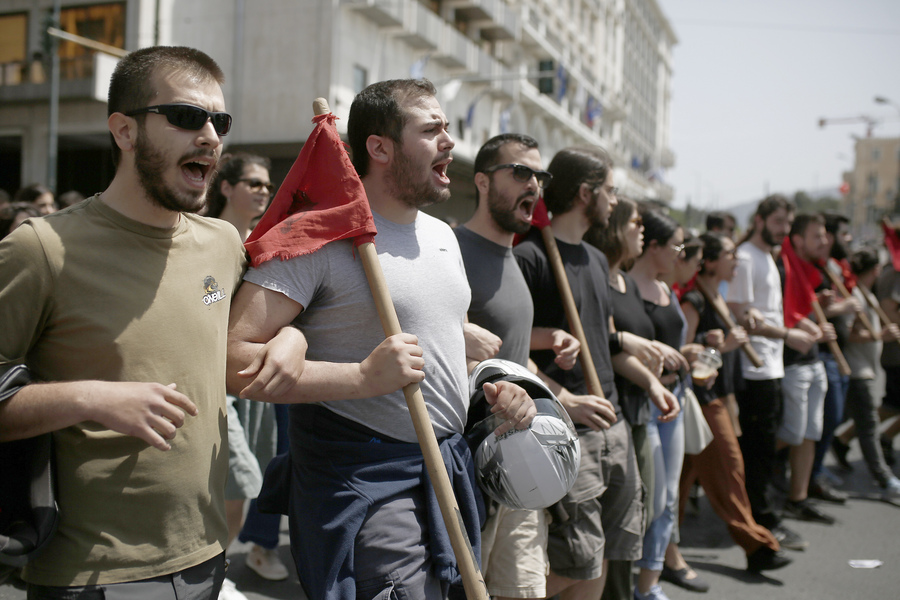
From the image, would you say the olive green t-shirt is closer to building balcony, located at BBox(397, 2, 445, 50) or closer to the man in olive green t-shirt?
the man in olive green t-shirt

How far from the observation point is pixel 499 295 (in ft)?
10.1

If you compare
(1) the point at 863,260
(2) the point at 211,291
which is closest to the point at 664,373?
(2) the point at 211,291

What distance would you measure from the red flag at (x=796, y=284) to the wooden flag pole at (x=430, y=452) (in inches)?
189

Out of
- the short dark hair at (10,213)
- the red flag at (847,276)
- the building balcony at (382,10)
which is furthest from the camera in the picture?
the building balcony at (382,10)

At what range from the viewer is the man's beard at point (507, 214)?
126 inches

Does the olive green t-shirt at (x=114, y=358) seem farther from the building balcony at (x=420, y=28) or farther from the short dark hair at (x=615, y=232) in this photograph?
the building balcony at (x=420, y=28)

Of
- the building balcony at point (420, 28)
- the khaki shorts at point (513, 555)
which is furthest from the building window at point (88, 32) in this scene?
the khaki shorts at point (513, 555)

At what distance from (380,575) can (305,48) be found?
20890mm

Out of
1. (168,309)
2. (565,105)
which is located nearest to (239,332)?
(168,309)

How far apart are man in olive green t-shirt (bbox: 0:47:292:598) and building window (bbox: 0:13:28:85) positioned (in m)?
22.7

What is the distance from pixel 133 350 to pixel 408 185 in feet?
3.27

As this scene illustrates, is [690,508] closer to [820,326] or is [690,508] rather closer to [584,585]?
[820,326]

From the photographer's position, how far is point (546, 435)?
2467 mm

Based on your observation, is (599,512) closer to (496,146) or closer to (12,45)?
(496,146)
